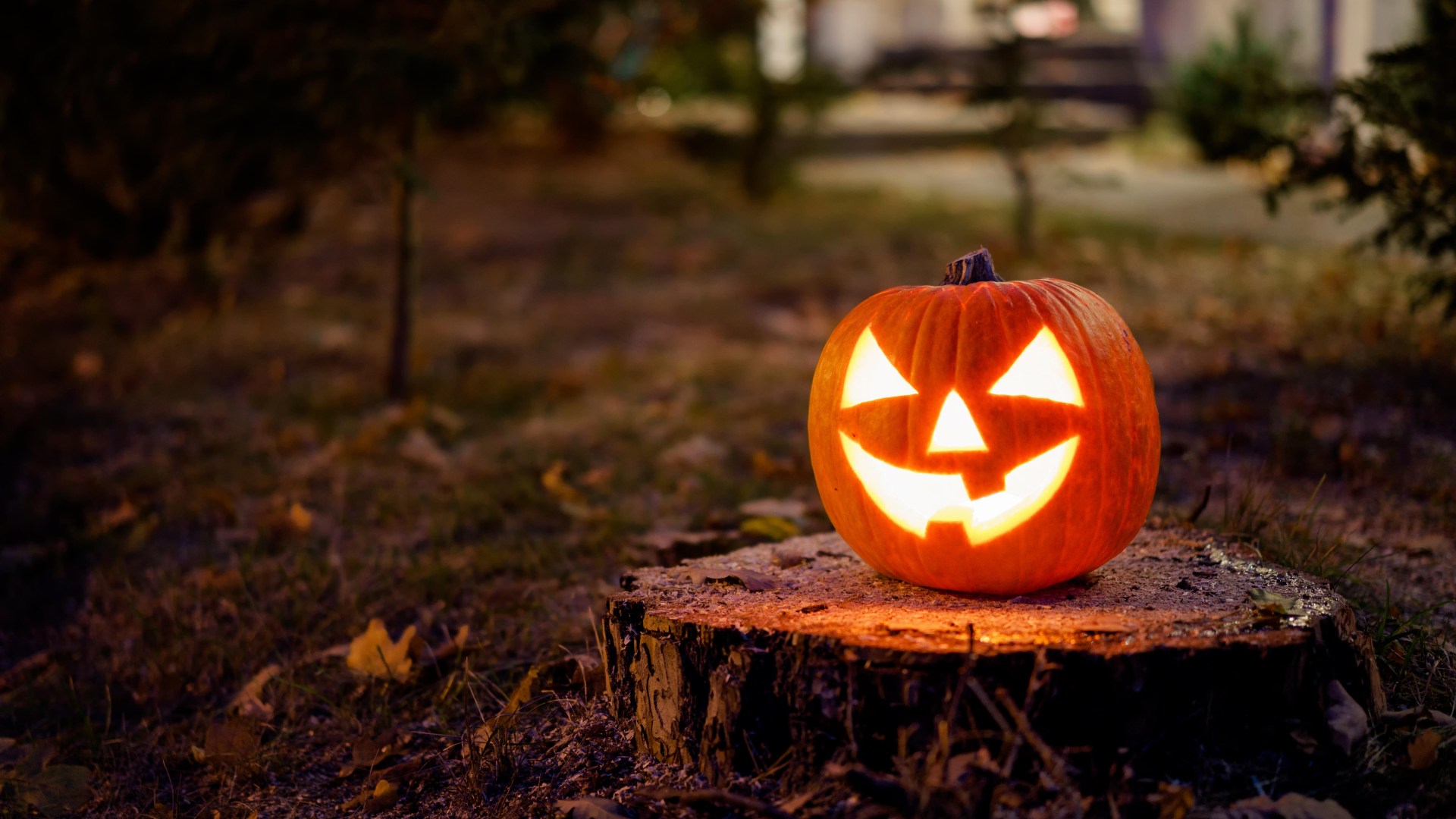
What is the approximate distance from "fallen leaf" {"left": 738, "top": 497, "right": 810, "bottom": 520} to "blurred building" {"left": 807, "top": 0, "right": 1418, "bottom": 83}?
374 cm

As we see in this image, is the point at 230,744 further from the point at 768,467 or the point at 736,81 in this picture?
the point at 736,81

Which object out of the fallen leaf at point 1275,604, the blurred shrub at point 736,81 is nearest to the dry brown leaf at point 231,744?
the fallen leaf at point 1275,604

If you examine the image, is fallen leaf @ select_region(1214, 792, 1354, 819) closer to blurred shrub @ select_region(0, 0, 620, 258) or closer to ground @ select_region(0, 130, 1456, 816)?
ground @ select_region(0, 130, 1456, 816)

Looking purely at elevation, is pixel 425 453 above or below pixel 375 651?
above

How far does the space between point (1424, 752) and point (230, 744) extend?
7.37ft

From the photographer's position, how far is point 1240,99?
19.1ft

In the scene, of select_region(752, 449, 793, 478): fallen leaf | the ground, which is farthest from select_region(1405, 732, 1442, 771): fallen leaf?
select_region(752, 449, 793, 478): fallen leaf

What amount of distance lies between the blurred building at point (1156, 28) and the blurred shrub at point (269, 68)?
3.47 m

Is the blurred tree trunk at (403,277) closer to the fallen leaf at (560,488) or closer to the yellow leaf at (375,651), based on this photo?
the fallen leaf at (560,488)

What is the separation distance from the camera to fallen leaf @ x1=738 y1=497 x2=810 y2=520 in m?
3.21

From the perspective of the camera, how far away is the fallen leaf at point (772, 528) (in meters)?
2.98

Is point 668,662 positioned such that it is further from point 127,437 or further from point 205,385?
point 205,385

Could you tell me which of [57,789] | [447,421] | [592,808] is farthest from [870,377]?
[447,421]

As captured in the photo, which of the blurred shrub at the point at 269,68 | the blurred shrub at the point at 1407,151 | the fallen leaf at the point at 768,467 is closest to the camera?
the blurred shrub at the point at 1407,151
